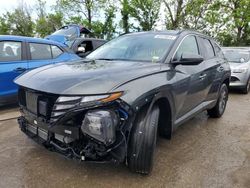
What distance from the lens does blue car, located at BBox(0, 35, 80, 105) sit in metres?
5.10

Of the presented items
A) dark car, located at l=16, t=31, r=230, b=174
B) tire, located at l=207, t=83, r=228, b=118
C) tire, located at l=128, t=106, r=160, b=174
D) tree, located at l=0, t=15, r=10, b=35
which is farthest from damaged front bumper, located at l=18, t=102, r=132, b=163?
tree, located at l=0, t=15, r=10, b=35

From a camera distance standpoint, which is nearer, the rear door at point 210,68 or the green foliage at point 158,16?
the rear door at point 210,68

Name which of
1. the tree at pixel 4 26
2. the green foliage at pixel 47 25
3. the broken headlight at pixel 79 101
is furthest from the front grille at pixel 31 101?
the tree at pixel 4 26

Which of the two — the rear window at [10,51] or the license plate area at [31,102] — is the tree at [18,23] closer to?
the rear window at [10,51]

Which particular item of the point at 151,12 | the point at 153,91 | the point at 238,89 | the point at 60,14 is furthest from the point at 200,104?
the point at 60,14

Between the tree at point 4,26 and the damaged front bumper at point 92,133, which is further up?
the tree at point 4,26

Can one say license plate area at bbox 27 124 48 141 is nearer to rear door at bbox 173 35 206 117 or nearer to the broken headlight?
the broken headlight

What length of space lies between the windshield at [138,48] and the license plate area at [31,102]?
131 centimetres

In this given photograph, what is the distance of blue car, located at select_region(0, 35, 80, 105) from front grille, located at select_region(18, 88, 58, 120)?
228cm

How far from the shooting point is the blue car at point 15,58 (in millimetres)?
5098

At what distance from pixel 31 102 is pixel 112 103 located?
0.97m

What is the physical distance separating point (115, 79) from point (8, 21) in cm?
3919

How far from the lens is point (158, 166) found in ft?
10.6

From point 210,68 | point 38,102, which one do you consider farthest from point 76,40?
point 38,102
